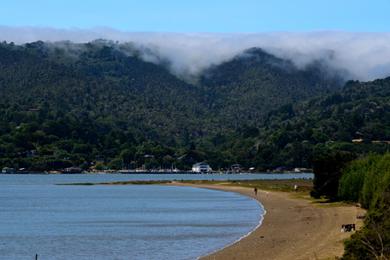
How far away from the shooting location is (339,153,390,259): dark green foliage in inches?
1430

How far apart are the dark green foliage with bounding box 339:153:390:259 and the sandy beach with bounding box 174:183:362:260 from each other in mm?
2554

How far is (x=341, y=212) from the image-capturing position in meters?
76.1

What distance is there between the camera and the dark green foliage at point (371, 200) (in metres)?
36.3

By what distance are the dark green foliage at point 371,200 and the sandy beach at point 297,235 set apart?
255 centimetres

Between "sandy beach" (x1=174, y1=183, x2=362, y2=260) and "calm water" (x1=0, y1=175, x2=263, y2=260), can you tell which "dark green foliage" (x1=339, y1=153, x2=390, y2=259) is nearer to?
"sandy beach" (x1=174, y1=183, x2=362, y2=260)

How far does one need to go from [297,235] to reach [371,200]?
13.5 m

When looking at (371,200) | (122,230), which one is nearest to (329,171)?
(371,200)

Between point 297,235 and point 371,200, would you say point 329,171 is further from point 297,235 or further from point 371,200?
point 297,235

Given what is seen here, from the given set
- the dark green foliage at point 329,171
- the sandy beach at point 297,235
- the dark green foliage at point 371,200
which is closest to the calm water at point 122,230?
the sandy beach at point 297,235

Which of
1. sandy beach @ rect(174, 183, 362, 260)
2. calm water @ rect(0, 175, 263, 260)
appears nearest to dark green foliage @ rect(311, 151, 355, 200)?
calm water @ rect(0, 175, 263, 260)

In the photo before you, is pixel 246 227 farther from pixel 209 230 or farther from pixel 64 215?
pixel 64 215

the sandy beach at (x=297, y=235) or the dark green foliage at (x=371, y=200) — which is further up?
the dark green foliage at (x=371, y=200)

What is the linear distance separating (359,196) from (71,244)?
3597 centimetres

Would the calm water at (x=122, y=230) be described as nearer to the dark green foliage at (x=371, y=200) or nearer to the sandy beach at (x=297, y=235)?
the sandy beach at (x=297, y=235)
